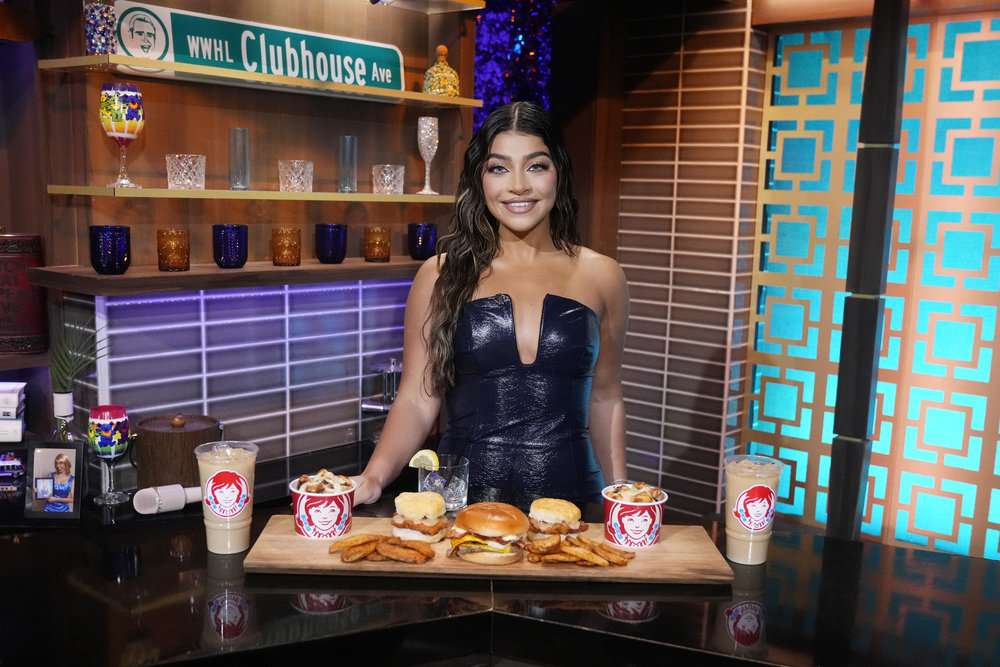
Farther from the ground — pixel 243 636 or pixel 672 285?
pixel 672 285

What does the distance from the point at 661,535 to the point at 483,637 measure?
0.48 metres

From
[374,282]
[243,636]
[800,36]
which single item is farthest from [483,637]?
[800,36]

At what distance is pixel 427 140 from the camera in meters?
3.57

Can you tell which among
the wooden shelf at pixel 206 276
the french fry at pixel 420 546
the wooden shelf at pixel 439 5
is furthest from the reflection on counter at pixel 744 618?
the wooden shelf at pixel 439 5

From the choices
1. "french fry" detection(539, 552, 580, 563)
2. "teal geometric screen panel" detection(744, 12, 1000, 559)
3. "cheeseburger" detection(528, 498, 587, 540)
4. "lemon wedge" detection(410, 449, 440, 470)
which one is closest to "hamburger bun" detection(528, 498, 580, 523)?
"cheeseburger" detection(528, 498, 587, 540)

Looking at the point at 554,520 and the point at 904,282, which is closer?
the point at 554,520

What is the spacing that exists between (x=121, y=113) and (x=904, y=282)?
3405 millimetres

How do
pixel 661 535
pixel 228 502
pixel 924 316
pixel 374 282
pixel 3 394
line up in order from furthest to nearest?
pixel 924 316, pixel 374 282, pixel 3 394, pixel 661 535, pixel 228 502

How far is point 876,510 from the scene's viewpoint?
444 cm

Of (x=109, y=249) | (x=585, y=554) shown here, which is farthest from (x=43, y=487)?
(x=585, y=554)

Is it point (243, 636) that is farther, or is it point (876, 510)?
point (876, 510)

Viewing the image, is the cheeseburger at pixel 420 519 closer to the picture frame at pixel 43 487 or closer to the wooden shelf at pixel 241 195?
the picture frame at pixel 43 487

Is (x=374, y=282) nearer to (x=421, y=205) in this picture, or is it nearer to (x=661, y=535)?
(x=421, y=205)

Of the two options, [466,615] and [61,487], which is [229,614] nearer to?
[466,615]
